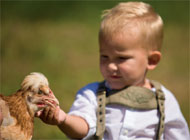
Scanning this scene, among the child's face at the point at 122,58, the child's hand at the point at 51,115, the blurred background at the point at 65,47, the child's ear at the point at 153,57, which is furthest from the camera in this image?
the blurred background at the point at 65,47

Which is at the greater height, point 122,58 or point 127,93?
point 122,58

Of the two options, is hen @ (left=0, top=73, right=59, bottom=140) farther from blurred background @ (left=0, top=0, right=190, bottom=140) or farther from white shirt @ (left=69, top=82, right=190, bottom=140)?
blurred background @ (left=0, top=0, right=190, bottom=140)

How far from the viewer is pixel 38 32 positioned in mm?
8328

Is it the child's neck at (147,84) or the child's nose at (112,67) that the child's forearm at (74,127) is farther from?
the child's neck at (147,84)

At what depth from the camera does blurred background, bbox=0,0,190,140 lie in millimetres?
6199

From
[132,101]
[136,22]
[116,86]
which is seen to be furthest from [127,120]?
[136,22]

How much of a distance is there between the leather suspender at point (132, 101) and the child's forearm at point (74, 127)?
137 mm

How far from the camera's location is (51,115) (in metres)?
2.59

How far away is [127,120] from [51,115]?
829mm

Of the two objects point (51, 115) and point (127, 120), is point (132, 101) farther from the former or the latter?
point (51, 115)

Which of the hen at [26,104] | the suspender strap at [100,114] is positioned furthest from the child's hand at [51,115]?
the suspender strap at [100,114]

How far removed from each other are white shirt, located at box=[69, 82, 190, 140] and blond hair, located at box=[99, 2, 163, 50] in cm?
50

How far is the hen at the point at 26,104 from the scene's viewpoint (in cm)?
223

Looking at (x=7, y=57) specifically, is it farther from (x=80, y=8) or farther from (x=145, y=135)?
(x=145, y=135)
